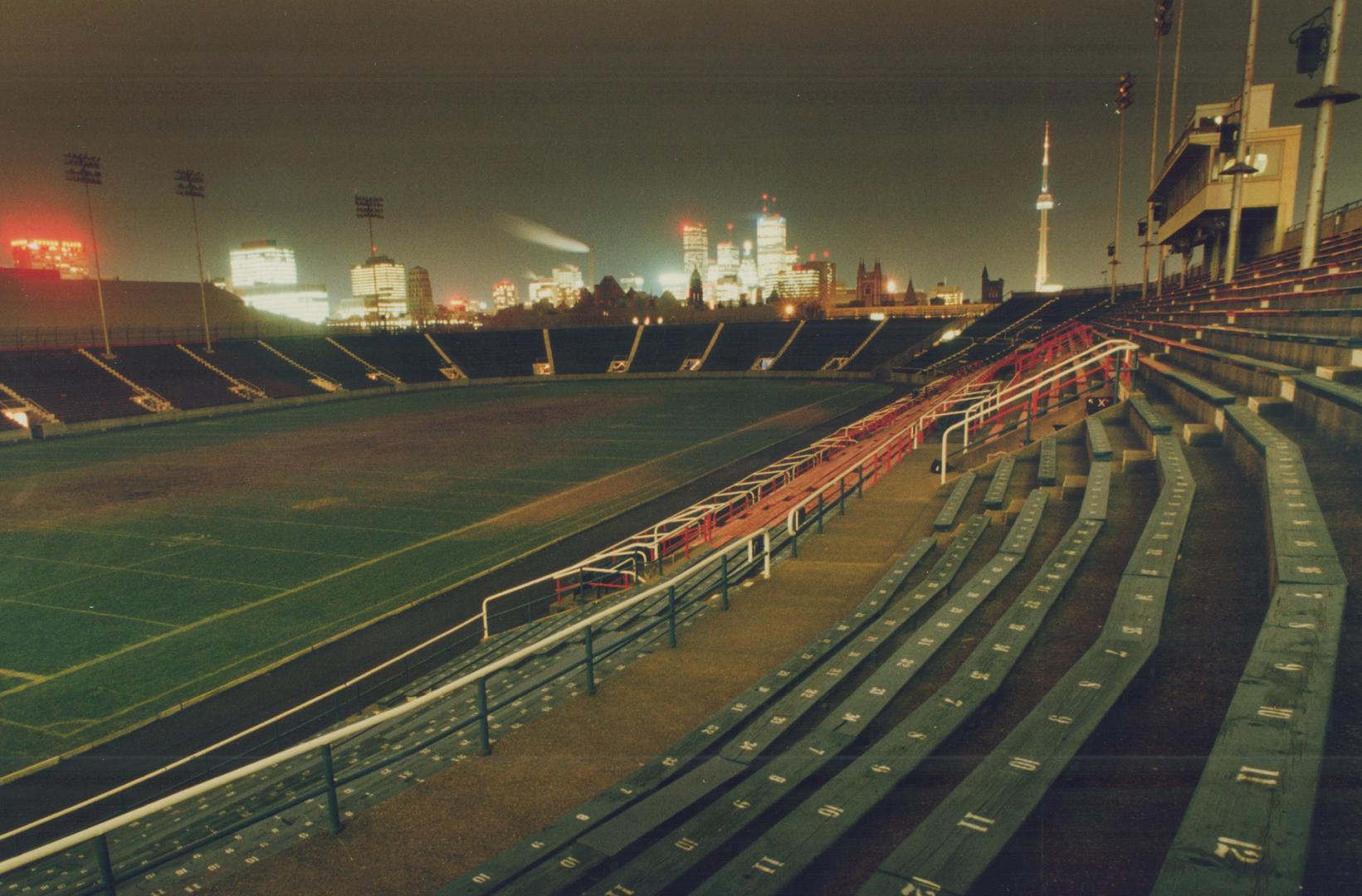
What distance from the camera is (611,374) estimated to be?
230 ft

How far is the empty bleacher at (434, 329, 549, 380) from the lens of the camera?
7059 centimetres

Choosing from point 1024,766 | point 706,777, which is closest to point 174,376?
point 706,777

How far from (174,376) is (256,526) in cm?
4154

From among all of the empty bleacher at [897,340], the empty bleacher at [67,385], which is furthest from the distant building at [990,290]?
the empty bleacher at [67,385]

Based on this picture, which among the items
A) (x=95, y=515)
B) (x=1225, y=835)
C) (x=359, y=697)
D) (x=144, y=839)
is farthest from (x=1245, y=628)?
(x=95, y=515)

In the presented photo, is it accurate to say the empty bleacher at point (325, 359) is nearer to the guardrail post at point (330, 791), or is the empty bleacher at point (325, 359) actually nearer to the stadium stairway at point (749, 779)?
the guardrail post at point (330, 791)

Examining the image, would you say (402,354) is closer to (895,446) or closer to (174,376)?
(174,376)

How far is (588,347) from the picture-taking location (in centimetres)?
7644

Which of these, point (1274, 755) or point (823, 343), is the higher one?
point (823, 343)

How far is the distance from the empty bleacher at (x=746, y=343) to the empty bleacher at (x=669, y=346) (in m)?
1.76

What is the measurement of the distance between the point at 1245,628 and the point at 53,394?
59814mm

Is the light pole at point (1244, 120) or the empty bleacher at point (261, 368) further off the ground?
the light pole at point (1244, 120)

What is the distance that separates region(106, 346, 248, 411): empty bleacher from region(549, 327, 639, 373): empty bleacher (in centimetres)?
2778

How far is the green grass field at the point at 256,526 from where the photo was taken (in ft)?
42.5
